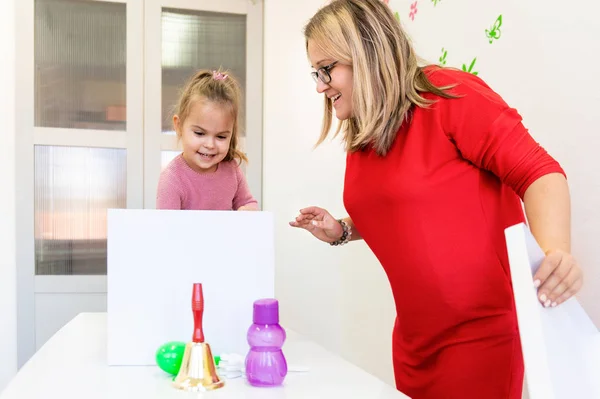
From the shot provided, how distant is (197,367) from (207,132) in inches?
34.0

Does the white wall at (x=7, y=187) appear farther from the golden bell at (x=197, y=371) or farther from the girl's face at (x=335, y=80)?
the golden bell at (x=197, y=371)

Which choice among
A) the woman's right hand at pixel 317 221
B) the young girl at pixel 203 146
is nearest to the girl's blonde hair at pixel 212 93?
the young girl at pixel 203 146

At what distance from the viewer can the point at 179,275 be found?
1104 mm

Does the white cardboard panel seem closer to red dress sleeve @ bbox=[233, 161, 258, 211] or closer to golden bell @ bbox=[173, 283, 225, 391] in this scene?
golden bell @ bbox=[173, 283, 225, 391]

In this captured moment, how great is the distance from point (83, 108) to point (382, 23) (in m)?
2.09

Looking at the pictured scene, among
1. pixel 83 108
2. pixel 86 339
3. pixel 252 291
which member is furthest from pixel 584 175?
pixel 83 108

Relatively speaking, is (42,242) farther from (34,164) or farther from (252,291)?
(252,291)

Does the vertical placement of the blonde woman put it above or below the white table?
above

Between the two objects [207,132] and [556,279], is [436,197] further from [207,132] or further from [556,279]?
[207,132]

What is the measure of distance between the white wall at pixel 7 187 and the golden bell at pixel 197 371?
2.14 meters

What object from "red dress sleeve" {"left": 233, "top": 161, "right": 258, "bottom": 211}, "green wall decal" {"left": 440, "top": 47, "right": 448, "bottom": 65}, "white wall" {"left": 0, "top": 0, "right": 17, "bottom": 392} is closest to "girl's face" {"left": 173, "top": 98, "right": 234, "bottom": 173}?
"red dress sleeve" {"left": 233, "top": 161, "right": 258, "bottom": 211}

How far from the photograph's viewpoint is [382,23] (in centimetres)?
119

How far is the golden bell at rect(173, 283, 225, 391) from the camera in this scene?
936 mm

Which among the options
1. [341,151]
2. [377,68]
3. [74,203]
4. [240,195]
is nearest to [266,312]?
[377,68]
